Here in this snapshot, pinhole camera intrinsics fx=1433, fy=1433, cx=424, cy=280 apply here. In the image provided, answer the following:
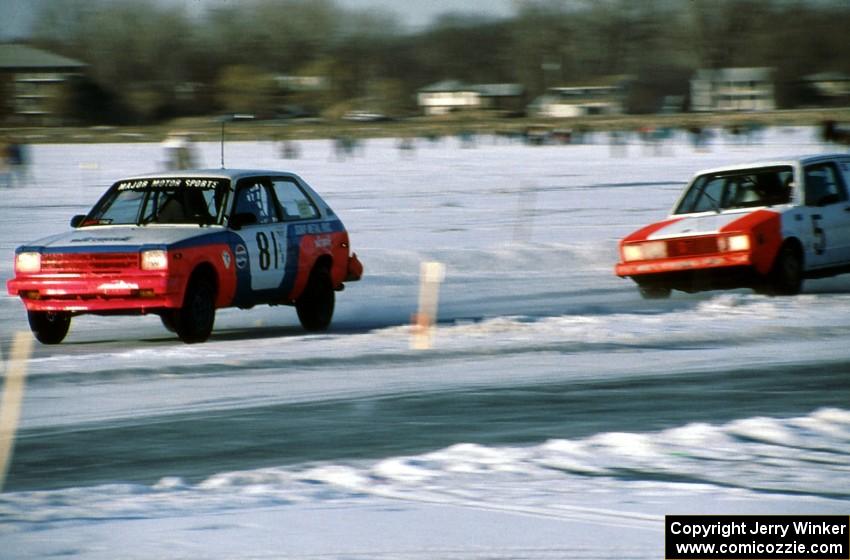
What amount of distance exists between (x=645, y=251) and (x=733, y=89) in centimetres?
12548

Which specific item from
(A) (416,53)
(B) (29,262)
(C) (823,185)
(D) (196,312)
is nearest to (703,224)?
(C) (823,185)

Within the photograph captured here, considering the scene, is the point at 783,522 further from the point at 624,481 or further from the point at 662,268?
the point at 662,268

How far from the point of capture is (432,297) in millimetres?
15664

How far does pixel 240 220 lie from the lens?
12109mm

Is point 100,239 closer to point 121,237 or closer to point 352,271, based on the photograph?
point 121,237

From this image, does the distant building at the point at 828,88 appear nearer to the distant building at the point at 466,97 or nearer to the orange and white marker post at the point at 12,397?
the distant building at the point at 466,97

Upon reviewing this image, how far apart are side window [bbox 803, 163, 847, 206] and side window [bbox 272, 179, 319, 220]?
17.3 feet

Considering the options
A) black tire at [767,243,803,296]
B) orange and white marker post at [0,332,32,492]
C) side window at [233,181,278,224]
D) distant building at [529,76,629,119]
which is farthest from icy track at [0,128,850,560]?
distant building at [529,76,629,119]

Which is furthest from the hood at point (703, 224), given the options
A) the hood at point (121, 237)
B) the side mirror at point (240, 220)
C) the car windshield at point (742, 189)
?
the hood at point (121, 237)

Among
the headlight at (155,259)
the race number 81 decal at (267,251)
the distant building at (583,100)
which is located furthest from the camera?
the distant building at (583,100)

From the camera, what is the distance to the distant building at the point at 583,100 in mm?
129750

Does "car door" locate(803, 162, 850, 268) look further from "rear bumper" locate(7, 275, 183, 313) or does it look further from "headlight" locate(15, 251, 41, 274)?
"headlight" locate(15, 251, 41, 274)

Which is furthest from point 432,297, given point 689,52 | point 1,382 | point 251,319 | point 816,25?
point 689,52

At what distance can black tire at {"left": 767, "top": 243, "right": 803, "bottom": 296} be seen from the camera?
14.3m
